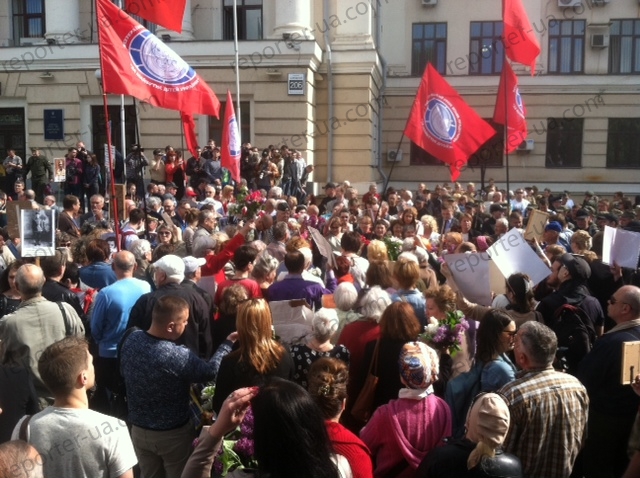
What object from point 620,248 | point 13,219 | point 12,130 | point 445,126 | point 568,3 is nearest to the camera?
point 620,248

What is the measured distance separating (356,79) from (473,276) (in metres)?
17.2

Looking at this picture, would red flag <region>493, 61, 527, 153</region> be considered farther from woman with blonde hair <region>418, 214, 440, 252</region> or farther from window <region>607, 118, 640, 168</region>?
window <region>607, 118, 640, 168</region>

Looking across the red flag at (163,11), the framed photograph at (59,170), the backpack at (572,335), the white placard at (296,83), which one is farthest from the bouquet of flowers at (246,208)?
the white placard at (296,83)

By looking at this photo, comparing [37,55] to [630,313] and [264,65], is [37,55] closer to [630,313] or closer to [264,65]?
[264,65]

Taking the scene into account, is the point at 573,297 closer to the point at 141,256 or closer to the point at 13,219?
the point at 141,256

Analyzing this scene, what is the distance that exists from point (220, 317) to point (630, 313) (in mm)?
2922

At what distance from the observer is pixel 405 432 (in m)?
3.65

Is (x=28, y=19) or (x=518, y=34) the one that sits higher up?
(x=28, y=19)

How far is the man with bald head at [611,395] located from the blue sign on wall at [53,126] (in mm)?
20110

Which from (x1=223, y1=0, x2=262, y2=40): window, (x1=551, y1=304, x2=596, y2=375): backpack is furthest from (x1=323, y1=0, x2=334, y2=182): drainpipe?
(x1=551, y1=304, x2=596, y2=375): backpack

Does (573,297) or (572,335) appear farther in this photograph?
(573,297)

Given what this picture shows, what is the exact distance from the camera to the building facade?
2086 cm

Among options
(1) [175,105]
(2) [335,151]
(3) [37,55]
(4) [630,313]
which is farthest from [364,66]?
(4) [630,313]

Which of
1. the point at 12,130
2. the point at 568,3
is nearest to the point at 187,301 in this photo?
the point at 12,130
